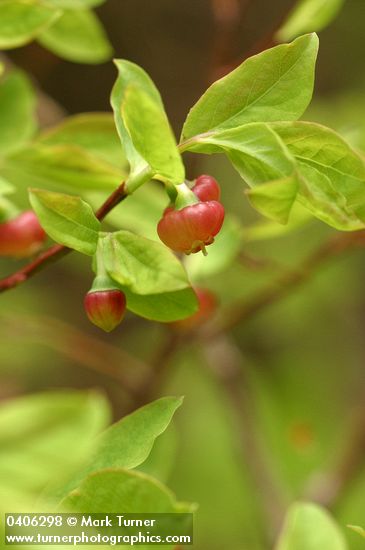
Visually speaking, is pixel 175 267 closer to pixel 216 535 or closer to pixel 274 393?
pixel 216 535

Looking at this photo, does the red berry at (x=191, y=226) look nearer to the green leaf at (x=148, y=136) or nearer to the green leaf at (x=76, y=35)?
the green leaf at (x=148, y=136)

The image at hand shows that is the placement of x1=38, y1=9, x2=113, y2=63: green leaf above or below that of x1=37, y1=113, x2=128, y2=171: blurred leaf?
above

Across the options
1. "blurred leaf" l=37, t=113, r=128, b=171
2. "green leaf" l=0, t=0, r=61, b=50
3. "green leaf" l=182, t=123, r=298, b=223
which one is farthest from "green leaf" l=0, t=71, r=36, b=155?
"green leaf" l=182, t=123, r=298, b=223

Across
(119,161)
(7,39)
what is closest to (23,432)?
(119,161)

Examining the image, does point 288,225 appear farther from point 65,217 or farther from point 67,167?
point 65,217

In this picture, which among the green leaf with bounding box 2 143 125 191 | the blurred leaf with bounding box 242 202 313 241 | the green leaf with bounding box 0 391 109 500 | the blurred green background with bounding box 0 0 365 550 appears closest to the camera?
the green leaf with bounding box 2 143 125 191

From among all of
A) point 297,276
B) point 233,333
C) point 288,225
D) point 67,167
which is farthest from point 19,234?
point 233,333

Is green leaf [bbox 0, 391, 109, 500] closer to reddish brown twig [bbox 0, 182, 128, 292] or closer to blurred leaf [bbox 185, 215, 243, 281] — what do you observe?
blurred leaf [bbox 185, 215, 243, 281]
